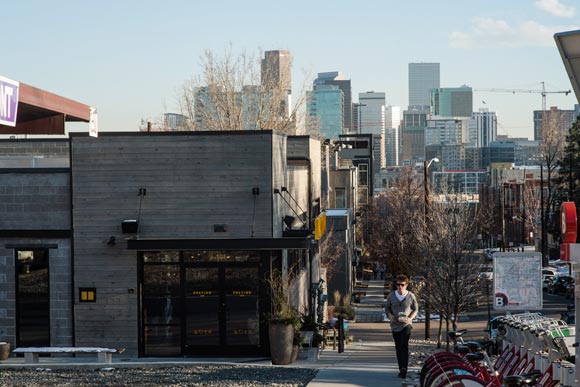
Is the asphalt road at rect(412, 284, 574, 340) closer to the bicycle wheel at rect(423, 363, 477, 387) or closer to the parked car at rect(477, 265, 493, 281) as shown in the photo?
the parked car at rect(477, 265, 493, 281)

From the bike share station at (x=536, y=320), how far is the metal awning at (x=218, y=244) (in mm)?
4694

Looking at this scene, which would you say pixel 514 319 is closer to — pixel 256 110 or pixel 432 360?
pixel 432 360

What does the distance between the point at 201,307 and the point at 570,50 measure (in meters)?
11.3

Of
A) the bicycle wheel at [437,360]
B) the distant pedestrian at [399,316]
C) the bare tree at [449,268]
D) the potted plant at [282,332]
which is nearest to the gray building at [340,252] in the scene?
the bare tree at [449,268]

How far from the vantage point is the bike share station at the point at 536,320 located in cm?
1051

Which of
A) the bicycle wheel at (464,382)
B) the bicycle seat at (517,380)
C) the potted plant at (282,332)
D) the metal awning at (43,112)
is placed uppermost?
the metal awning at (43,112)

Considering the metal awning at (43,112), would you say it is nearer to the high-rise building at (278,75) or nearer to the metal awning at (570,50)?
the metal awning at (570,50)

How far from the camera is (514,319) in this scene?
15930 mm

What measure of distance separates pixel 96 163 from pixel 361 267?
67.2 m

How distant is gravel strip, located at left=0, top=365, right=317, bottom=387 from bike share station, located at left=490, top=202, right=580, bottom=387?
3.30m

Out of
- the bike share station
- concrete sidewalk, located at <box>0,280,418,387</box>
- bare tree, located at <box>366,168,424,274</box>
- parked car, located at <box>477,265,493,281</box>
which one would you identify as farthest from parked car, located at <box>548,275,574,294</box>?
concrete sidewalk, located at <box>0,280,418,387</box>

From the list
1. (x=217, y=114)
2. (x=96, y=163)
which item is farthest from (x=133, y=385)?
(x=217, y=114)

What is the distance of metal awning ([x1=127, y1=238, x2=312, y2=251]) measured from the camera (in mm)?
20016

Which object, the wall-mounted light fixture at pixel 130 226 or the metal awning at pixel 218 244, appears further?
the wall-mounted light fixture at pixel 130 226
